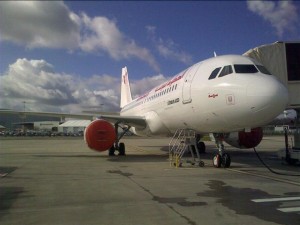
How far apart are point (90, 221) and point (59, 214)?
77cm

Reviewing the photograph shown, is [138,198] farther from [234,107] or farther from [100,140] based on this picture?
[100,140]

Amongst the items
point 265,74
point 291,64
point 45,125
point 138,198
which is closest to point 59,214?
point 138,198

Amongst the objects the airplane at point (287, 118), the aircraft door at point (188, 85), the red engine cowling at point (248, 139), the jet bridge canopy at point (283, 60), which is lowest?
the red engine cowling at point (248, 139)

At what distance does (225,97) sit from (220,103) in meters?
0.28

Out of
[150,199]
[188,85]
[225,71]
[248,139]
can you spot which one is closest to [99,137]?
[188,85]

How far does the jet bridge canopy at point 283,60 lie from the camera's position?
13.9 meters

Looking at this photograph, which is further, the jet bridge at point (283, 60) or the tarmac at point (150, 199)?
the jet bridge at point (283, 60)

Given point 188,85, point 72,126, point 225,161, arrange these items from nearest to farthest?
point 225,161 → point 188,85 → point 72,126

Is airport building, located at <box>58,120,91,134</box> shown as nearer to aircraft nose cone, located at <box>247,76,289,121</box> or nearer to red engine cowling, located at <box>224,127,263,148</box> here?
red engine cowling, located at <box>224,127,263,148</box>

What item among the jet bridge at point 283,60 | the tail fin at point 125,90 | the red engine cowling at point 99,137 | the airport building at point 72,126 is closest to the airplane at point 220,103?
the red engine cowling at point 99,137

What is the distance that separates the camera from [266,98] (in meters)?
9.72

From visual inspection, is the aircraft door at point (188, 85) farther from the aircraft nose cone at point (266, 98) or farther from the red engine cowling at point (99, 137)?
the red engine cowling at point (99, 137)

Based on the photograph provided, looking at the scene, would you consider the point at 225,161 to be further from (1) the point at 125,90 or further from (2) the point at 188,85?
(1) the point at 125,90

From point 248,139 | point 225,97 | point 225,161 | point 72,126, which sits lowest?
point 225,161
